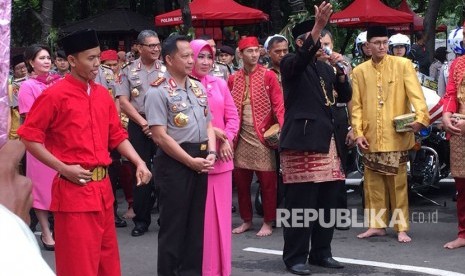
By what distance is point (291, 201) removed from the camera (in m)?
6.07

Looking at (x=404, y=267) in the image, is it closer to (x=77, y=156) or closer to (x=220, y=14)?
(x=77, y=156)

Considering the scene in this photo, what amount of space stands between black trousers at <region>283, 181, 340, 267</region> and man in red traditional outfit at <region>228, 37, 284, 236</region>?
4.43 ft

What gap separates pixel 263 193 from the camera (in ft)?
25.5

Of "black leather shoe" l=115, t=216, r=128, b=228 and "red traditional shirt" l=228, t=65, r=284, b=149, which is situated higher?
"red traditional shirt" l=228, t=65, r=284, b=149

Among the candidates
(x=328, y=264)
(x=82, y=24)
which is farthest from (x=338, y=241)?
(x=82, y=24)

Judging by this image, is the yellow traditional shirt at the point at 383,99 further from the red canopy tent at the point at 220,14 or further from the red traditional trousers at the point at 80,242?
the red canopy tent at the point at 220,14

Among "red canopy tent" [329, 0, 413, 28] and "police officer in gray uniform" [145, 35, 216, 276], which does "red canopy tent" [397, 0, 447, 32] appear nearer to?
"red canopy tent" [329, 0, 413, 28]

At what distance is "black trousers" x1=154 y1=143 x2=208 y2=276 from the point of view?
5371mm

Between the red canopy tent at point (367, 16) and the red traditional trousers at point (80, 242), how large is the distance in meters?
14.4

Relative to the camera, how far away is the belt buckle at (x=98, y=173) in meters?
4.54

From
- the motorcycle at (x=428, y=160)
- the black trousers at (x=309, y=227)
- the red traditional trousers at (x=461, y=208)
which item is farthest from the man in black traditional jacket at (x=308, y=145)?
the motorcycle at (x=428, y=160)

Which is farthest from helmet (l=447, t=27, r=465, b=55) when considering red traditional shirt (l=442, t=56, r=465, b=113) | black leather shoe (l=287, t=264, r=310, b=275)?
black leather shoe (l=287, t=264, r=310, b=275)

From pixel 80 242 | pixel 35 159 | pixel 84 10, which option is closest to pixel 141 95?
pixel 35 159

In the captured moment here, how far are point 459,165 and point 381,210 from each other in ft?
2.83
